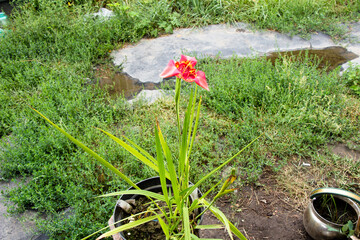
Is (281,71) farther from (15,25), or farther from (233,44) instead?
(15,25)

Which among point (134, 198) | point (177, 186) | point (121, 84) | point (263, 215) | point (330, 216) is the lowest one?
point (263, 215)

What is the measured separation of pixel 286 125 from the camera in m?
2.93

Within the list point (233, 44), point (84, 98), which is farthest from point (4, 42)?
point (233, 44)

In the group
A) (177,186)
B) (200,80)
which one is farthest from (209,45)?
(177,186)

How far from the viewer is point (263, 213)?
233 cm

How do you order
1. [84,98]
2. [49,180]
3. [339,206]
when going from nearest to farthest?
1. [339,206]
2. [49,180]
3. [84,98]

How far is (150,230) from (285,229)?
104cm

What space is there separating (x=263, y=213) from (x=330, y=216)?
1.52 ft

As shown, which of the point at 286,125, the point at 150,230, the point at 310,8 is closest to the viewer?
the point at 150,230

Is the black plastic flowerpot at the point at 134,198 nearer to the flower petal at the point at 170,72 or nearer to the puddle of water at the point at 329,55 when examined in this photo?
the flower petal at the point at 170,72

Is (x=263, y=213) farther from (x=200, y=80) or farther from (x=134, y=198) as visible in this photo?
(x=200, y=80)

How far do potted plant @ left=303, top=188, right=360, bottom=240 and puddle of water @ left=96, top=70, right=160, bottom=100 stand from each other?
2.12 metres

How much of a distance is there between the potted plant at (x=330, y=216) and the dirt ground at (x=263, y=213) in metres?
0.16

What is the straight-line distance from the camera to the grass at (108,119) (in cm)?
241
